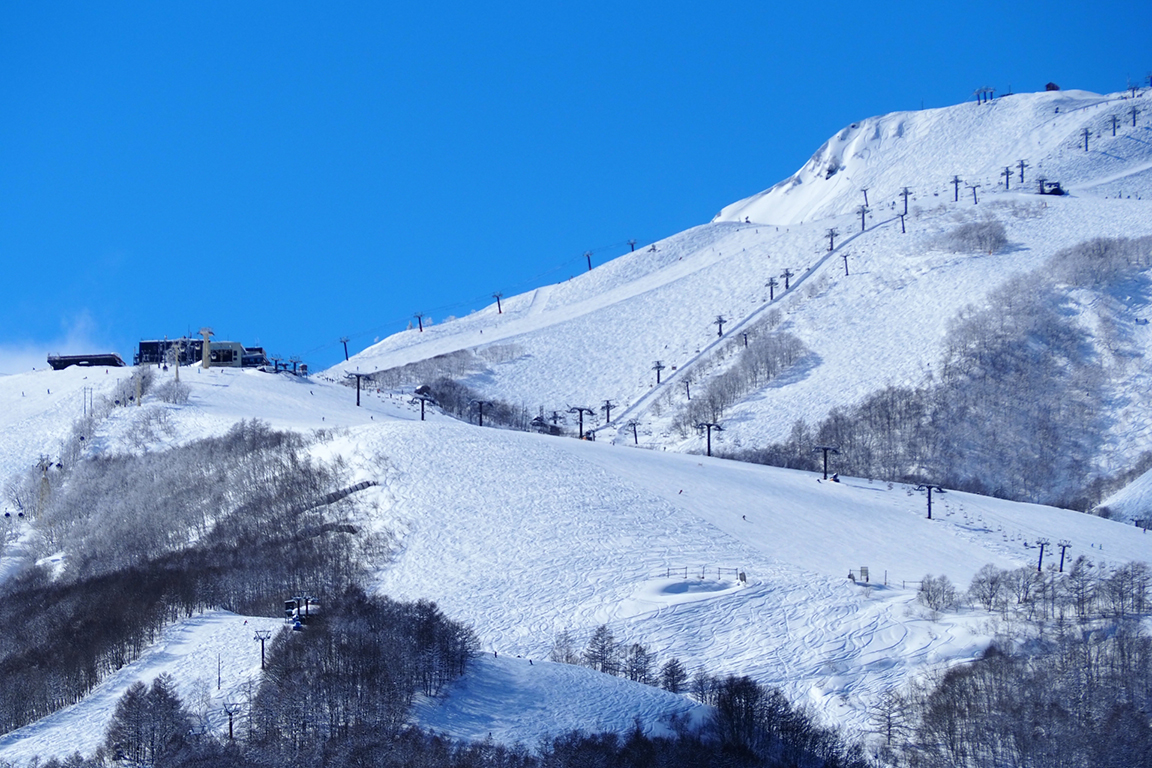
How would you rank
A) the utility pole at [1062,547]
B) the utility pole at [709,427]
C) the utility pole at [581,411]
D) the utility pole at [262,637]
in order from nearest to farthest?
the utility pole at [262,637], the utility pole at [1062,547], the utility pole at [709,427], the utility pole at [581,411]

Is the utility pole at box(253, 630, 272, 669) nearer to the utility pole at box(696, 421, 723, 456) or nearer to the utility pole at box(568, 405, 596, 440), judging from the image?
the utility pole at box(696, 421, 723, 456)

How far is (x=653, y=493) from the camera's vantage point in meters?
80.5

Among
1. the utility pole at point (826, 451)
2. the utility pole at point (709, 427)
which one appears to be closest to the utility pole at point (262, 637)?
the utility pole at point (826, 451)

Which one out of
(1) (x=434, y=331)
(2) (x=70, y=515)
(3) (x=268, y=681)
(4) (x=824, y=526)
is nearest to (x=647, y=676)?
(3) (x=268, y=681)

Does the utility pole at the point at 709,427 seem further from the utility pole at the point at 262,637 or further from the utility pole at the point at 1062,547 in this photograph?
the utility pole at the point at 262,637

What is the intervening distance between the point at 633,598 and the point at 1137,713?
74.6 feet

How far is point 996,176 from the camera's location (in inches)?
7283

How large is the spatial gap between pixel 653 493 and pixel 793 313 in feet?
202

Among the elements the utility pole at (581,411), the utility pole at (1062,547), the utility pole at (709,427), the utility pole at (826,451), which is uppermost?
the utility pole at (581,411)

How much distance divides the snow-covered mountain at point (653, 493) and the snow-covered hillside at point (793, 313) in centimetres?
40

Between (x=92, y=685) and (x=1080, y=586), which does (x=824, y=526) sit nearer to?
(x=1080, y=586)

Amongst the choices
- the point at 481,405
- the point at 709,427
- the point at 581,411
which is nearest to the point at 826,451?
the point at 709,427

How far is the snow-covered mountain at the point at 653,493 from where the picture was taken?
2163 inches

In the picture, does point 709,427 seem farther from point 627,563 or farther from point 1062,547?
point 627,563
